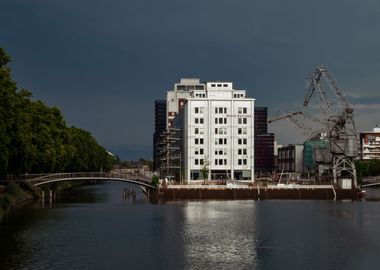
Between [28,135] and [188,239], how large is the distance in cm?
4935

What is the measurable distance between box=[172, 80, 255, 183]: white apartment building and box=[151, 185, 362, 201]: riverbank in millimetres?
33809

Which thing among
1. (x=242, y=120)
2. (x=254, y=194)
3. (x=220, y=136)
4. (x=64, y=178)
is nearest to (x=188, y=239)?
(x=64, y=178)

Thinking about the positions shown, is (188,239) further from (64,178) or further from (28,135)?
(64,178)

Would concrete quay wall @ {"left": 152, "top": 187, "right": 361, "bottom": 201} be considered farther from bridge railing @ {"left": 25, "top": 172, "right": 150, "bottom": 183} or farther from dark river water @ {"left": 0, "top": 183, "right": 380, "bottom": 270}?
dark river water @ {"left": 0, "top": 183, "right": 380, "bottom": 270}

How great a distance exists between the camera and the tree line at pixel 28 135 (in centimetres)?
8588

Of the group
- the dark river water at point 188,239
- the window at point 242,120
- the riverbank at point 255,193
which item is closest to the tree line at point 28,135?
the dark river water at point 188,239

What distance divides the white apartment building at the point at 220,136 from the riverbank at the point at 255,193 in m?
33.8

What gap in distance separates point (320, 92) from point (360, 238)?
110043mm

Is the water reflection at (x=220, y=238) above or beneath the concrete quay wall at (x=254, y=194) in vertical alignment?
beneath

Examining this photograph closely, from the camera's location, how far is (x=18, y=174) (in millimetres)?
118250

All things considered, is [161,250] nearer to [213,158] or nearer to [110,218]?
[110,218]

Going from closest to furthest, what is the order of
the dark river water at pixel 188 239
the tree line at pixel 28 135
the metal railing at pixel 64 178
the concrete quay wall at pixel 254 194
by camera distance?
the dark river water at pixel 188 239
the tree line at pixel 28 135
the metal railing at pixel 64 178
the concrete quay wall at pixel 254 194

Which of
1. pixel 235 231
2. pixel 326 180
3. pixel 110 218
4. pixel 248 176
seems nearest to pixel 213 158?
pixel 248 176

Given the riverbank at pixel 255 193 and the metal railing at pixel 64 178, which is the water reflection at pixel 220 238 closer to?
the metal railing at pixel 64 178
